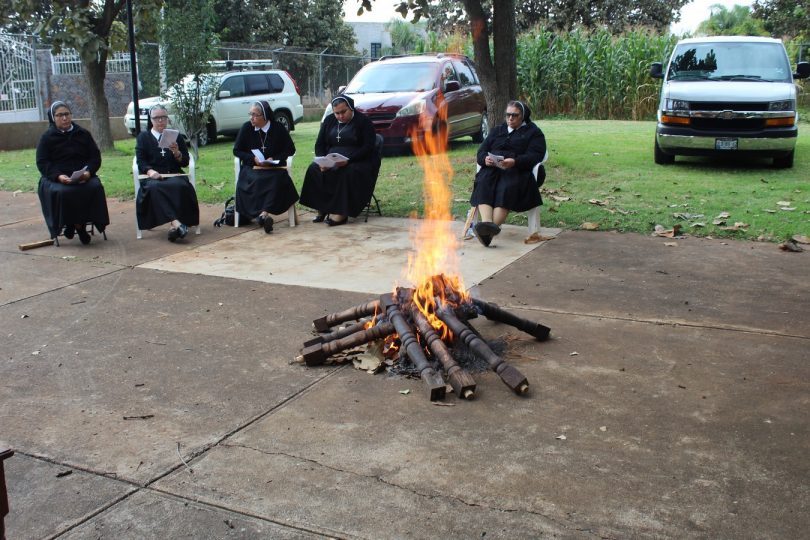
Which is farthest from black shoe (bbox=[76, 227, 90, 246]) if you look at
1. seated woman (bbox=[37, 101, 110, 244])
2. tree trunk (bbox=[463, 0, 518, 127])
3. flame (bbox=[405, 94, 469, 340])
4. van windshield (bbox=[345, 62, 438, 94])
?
van windshield (bbox=[345, 62, 438, 94])

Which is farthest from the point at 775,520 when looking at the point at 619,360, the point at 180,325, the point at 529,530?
the point at 180,325

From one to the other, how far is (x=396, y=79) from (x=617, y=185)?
20.7 feet

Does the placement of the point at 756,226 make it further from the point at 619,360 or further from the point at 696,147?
the point at 619,360

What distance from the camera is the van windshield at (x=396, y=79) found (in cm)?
1631

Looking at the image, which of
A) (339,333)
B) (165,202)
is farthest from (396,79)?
(339,333)

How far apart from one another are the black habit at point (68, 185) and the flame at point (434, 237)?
3.57m

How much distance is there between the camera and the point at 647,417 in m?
4.47

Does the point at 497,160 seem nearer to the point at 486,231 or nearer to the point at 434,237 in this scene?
the point at 486,231

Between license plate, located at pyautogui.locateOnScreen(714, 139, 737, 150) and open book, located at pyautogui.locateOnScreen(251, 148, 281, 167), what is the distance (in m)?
6.86

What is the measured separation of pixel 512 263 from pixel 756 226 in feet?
10.3

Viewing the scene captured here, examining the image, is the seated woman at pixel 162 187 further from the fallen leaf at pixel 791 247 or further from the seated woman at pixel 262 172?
the fallen leaf at pixel 791 247

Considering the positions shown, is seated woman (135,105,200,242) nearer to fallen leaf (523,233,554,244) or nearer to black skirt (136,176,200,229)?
black skirt (136,176,200,229)

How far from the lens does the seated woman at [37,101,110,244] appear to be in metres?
8.87

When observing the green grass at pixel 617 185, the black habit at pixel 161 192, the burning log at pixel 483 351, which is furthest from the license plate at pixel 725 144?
the burning log at pixel 483 351
